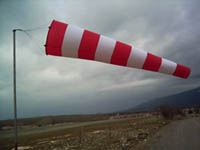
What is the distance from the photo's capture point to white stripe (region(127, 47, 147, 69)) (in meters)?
1.55

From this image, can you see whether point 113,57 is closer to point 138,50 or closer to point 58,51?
point 138,50

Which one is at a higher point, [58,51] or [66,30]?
[66,30]

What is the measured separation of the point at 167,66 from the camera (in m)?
1.67

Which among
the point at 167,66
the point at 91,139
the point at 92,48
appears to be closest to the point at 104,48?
the point at 92,48

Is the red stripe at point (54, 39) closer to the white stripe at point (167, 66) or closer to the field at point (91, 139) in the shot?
the white stripe at point (167, 66)

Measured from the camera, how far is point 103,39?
1.46m

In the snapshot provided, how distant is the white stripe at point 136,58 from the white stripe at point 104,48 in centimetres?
23

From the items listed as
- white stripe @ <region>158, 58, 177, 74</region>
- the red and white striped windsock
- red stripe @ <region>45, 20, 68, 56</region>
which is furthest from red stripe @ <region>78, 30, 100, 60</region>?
white stripe @ <region>158, 58, 177, 74</region>

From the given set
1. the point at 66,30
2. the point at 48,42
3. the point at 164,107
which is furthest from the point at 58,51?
the point at 164,107

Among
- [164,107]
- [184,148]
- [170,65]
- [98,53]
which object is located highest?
[98,53]

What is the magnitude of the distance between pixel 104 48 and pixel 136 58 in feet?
1.28

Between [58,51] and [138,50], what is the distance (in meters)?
0.87

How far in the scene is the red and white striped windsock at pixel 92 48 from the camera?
1.41 metres

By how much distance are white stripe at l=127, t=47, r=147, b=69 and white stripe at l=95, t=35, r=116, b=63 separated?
9.2 inches
